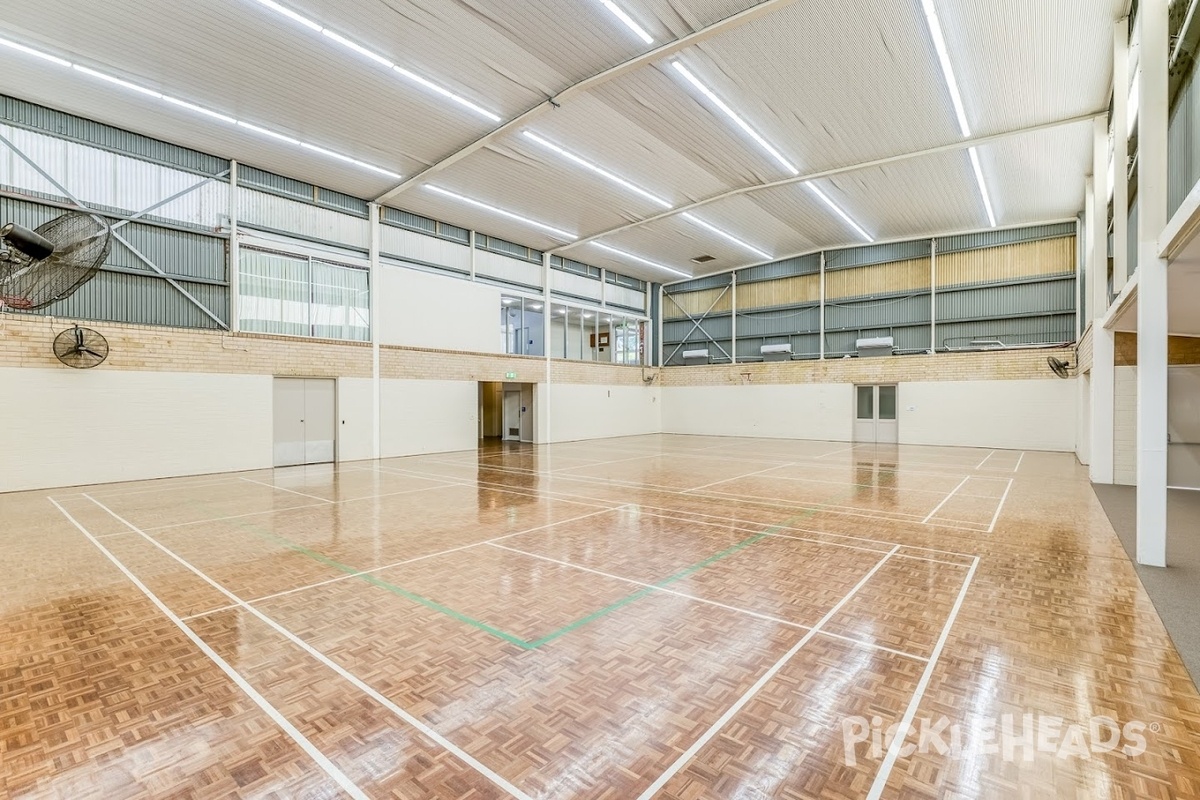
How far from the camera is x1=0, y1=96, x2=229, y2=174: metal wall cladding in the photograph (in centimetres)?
1118

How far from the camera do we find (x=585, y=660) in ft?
12.9

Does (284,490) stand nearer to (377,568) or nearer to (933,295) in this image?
(377,568)

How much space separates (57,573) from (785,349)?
2346 centimetres

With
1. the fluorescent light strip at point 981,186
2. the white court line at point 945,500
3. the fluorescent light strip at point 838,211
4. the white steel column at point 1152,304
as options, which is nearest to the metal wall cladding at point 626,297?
the fluorescent light strip at point 838,211

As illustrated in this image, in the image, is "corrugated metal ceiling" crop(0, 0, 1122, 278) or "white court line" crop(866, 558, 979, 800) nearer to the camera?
"white court line" crop(866, 558, 979, 800)

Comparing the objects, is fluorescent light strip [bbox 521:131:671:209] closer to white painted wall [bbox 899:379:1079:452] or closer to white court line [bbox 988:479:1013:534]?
white court line [bbox 988:479:1013:534]

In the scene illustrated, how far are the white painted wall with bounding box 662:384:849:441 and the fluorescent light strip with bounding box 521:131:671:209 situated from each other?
34.5 ft

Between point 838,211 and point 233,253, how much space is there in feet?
58.9

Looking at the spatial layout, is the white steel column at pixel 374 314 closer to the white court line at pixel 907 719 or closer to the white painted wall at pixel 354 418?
the white painted wall at pixel 354 418

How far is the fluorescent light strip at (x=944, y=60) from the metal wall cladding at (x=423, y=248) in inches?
571

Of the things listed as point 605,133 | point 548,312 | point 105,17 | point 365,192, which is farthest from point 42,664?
point 548,312

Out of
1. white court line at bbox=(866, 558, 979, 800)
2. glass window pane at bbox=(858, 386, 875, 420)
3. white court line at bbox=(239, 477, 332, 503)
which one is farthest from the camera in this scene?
glass window pane at bbox=(858, 386, 875, 420)

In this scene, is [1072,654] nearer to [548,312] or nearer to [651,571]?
[651,571]

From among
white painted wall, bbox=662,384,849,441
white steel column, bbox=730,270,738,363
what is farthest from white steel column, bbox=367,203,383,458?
white steel column, bbox=730,270,738,363
